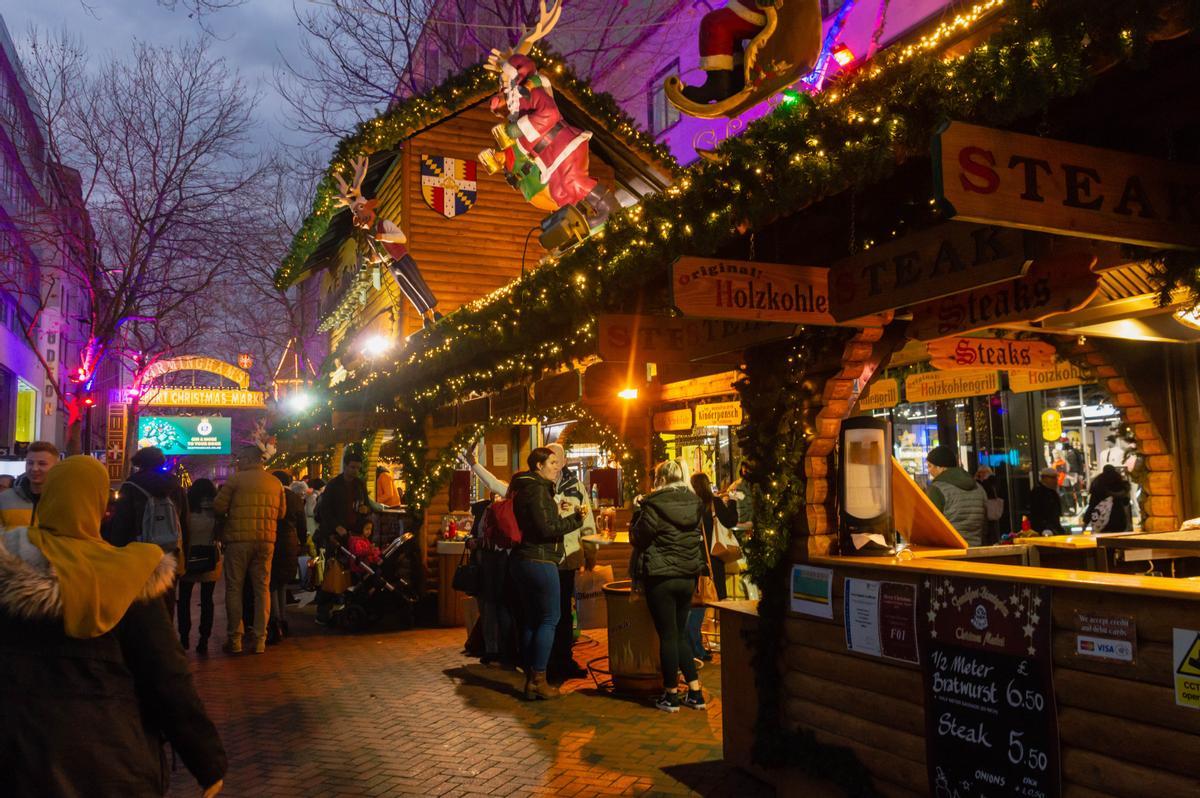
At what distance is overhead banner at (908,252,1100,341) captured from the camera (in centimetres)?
438

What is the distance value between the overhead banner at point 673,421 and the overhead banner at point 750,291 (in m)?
7.10

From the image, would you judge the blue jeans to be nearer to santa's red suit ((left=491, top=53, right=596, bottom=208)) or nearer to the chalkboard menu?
the chalkboard menu

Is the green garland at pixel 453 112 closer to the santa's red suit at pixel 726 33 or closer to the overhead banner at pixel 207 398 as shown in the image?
the santa's red suit at pixel 726 33

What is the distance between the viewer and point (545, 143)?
11094mm

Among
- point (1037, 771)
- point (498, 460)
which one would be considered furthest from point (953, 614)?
point (498, 460)

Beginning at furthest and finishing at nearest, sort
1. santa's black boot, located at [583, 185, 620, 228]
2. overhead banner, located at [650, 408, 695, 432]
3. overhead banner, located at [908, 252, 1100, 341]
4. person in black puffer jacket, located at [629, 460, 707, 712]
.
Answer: overhead banner, located at [650, 408, 695, 432]
santa's black boot, located at [583, 185, 620, 228]
person in black puffer jacket, located at [629, 460, 707, 712]
overhead banner, located at [908, 252, 1100, 341]

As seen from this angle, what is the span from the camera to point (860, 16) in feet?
45.2

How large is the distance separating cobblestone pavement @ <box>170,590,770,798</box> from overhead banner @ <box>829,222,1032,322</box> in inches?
116

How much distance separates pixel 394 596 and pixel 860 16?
10.7m

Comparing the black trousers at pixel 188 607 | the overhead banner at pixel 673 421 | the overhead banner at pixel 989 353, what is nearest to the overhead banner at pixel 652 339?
the overhead banner at pixel 989 353

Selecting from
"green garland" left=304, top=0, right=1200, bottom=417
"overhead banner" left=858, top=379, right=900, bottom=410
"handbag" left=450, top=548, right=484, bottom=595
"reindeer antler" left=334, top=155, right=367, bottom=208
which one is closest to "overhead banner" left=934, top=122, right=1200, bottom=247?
"green garland" left=304, top=0, right=1200, bottom=417

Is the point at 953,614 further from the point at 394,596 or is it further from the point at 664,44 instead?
the point at 664,44

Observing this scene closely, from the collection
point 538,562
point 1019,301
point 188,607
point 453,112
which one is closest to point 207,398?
point 453,112

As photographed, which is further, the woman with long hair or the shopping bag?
the shopping bag
